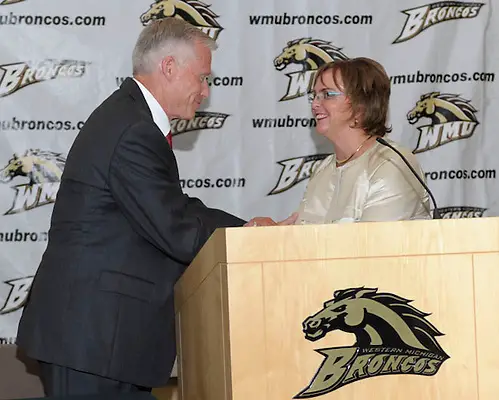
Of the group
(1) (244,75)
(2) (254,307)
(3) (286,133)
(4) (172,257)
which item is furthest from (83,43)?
(2) (254,307)

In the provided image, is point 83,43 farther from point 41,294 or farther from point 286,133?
point 41,294

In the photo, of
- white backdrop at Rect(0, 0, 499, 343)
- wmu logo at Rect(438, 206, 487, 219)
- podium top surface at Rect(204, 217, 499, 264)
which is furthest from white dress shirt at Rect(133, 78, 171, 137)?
wmu logo at Rect(438, 206, 487, 219)

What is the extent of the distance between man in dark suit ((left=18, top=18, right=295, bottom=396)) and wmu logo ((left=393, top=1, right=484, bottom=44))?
182cm

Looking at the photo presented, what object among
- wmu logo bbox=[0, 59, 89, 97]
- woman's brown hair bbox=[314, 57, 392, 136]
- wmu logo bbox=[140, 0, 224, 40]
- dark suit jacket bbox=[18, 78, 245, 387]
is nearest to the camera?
dark suit jacket bbox=[18, 78, 245, 387]

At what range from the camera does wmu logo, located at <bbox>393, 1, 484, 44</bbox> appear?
13.5 ft

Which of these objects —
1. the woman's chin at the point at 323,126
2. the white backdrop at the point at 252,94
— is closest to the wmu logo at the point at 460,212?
the white backdrop at the point at 252,94

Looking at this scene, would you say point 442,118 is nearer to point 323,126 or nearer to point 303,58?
point 303,58

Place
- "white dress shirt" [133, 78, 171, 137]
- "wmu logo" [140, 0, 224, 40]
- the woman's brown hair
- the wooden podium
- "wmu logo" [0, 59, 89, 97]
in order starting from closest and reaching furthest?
the wooden podium → "white dress shirt" [133, 78, 171, 137] → the woman's brown hair → "wmu logo" [0, 59, 89, 97] → "wmu logo" [140, 0, 224, 40]

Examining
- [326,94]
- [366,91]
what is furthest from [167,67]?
[366,91]

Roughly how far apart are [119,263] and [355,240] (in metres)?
1.05

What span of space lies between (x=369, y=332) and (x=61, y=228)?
4.20 feet

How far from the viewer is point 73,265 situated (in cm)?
262

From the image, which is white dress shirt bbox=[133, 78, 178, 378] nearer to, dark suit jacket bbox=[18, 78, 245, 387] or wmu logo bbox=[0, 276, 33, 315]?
dark suit jacket bbox=[18, 78, 245, 387]

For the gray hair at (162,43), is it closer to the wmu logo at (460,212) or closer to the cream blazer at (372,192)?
the cream blazer at (372,192)
